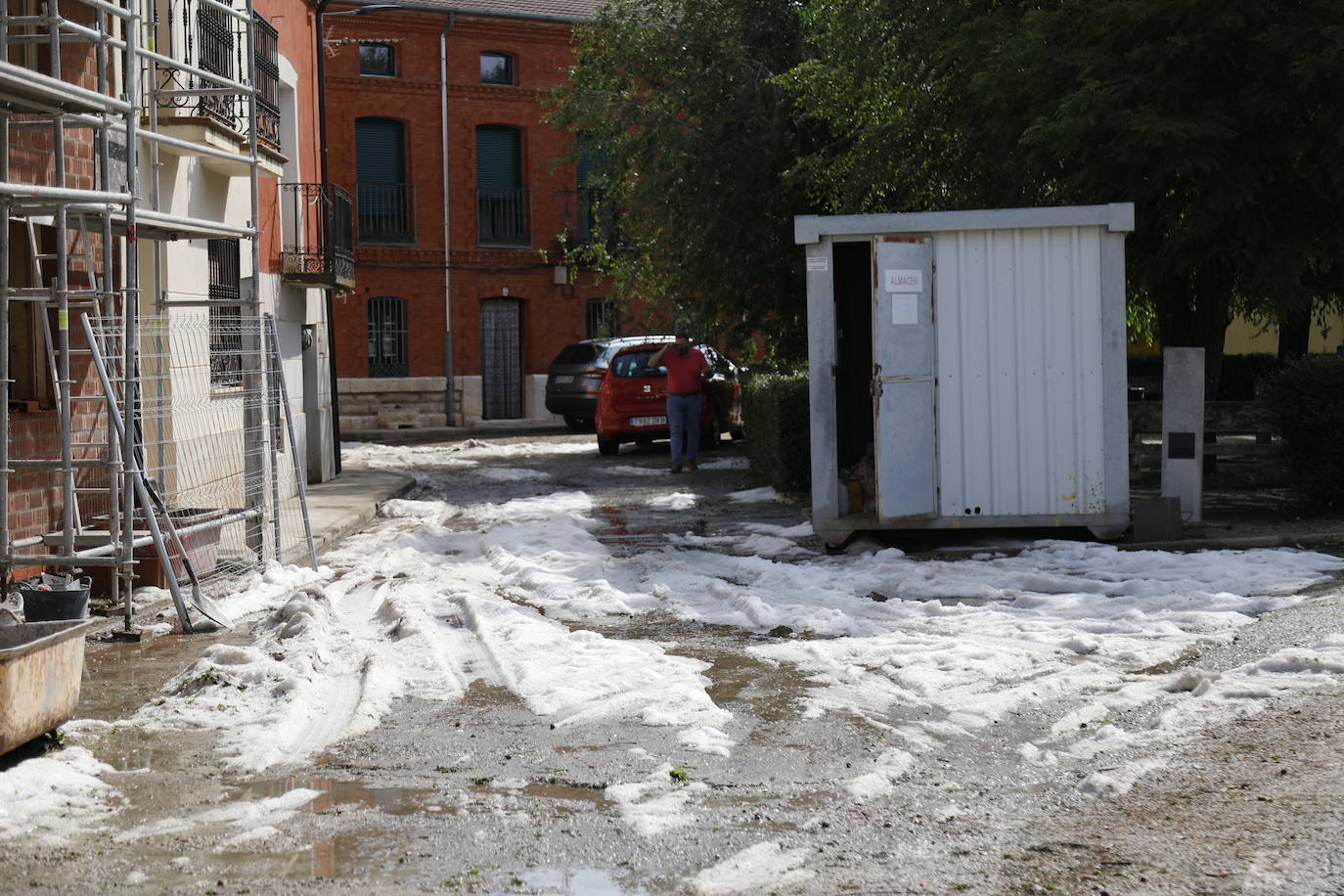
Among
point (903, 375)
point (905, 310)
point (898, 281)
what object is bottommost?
point (903, 375)

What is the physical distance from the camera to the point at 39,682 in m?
5.61

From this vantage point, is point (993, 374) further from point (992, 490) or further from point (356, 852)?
point (356, 852)

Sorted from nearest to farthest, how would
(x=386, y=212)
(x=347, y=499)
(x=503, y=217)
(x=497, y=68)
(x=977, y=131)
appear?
(x=977, y=131) < (x=347, y=499) < (x=386, y=212) < (x=497, y=68) < (x=503, y=217)

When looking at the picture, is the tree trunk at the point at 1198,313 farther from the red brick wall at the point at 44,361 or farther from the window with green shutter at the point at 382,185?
the window with green shutter at the point at 382,185

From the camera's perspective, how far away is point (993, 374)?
1110cm

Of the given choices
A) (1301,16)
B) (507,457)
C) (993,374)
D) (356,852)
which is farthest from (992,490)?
(507,457)

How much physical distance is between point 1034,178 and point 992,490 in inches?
191

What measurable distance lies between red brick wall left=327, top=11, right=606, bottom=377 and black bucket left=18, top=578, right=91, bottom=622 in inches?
1001

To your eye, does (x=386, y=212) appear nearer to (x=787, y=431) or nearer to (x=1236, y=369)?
(x=1236, y=369)

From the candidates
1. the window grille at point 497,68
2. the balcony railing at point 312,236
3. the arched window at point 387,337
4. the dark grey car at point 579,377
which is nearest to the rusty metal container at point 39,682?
the balcony railing at point 312,236

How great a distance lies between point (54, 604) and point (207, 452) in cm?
353

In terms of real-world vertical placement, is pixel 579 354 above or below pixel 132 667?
above

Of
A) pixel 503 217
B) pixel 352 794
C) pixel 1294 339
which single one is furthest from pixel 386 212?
pixel 352 794

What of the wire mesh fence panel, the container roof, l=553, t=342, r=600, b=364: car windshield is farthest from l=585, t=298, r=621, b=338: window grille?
the container roof
